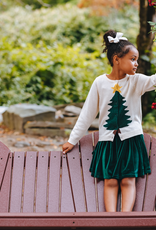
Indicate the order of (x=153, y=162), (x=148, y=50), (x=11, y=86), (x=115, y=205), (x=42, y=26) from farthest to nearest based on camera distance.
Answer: (x=42, y=26)
(x=11, y=86)
(x=148, y=50)
(x=153, y=162)
(x=115, y=205)

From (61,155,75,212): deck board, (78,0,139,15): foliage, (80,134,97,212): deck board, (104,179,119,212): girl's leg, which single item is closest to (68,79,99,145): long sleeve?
(80,134,97,212): deck board

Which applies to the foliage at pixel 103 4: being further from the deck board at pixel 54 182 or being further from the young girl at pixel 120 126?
the deck board at pixel 54 182

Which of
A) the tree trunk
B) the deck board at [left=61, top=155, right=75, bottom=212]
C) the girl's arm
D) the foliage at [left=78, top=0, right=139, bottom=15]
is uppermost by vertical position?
the foliage at [left=78, top=0, right=139, bottom=15]

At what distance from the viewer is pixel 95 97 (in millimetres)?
1837

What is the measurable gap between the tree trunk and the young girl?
6.25 ft

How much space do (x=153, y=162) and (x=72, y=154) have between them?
59 cm

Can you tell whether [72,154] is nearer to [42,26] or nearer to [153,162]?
[153,162]

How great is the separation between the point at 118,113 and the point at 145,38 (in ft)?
7.14

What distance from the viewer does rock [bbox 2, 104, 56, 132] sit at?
4645 mm

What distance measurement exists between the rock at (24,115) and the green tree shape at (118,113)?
3052mm

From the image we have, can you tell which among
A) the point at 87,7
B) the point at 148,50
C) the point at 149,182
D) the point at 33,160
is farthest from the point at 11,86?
the point at 87,7

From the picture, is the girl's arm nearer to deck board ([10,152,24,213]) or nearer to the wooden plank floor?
the wooden plank floor

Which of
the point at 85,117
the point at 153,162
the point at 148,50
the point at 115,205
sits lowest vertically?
the point at 115,205

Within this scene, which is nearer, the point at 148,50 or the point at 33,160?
the point at 33,160
